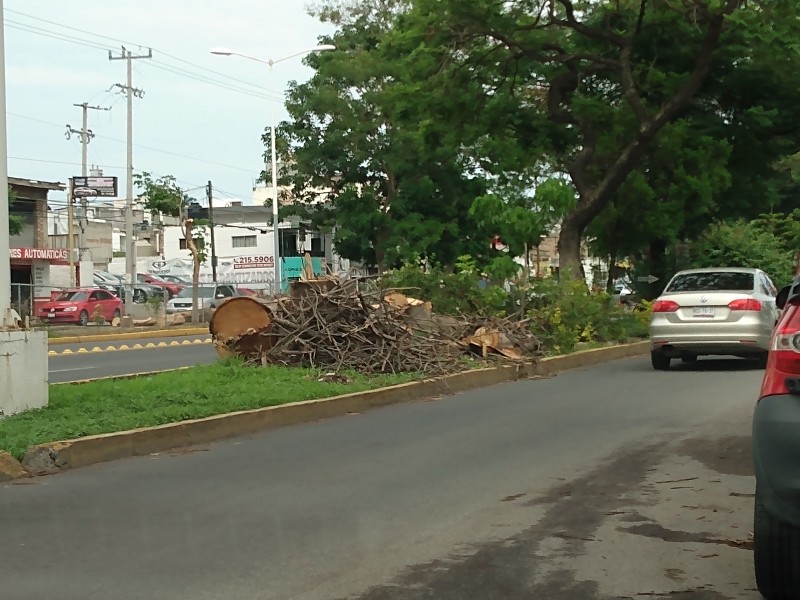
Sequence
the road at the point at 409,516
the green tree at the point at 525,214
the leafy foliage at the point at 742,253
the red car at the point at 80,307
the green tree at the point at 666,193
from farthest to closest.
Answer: the red car at the point at 80,307, the leafy foliage at the point at 742,253, the green tree at the point at 666,193, the green tree at the point at 525,214, the road at the point at 409,516

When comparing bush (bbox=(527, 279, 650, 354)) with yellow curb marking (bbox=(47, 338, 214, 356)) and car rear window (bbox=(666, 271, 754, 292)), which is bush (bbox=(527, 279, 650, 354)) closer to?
car rear window (bbox=(666, 271, 754, 292))

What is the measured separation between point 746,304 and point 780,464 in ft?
40.0

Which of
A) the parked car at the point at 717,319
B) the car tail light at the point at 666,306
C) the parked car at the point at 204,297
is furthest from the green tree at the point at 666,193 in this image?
the parked car at the point at 204,297

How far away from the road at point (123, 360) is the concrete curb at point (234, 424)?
575cm

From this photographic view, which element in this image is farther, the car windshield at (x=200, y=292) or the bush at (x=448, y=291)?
the car windshield at (x=200, y=292)

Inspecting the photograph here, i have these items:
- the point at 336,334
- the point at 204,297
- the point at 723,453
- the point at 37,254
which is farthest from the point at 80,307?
the point at 723,453

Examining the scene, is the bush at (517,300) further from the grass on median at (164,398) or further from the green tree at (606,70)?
the green tree at (606,70)

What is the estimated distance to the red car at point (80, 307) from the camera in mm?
36594

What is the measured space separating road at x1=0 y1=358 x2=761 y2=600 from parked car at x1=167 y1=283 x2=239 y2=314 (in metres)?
31.5

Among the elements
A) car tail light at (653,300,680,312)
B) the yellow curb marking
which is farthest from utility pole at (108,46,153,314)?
car tail light at (653,300,680,312)

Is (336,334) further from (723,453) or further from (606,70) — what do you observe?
(606,70)

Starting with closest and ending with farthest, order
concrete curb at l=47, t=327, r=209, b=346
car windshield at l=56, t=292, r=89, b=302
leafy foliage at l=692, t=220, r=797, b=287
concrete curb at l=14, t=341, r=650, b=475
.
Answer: concrete curb at l=14, t=341, r=650, b=475
concrete curb at l=47, t=327, r=209, b=346
leafy foliage at l=692, t=220, r=797, b=287
car windshield at l=56, t=292, r=89, b=302

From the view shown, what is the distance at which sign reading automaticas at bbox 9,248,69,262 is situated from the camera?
5130 centimetres

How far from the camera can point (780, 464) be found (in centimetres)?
415
